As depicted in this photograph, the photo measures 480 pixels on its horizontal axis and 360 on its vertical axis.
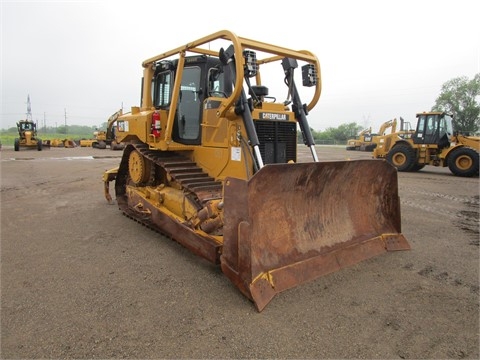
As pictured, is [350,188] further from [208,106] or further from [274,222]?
[208,106]

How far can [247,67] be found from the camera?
382cm

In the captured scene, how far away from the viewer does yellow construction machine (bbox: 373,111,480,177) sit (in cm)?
1390

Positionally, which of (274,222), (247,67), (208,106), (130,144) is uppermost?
(247,67)

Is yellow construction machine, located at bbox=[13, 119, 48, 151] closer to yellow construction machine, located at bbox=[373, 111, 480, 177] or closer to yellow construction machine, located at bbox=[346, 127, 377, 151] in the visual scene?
yellow construction machine, located at bbox=[373, 111, 480, 177]

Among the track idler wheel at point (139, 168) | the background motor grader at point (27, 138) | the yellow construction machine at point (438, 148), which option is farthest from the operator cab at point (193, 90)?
the background motor grader at point (27, 138)

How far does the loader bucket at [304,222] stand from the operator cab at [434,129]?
40.1 feet

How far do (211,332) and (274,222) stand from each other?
126 cm

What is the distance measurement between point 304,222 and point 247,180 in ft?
3.37

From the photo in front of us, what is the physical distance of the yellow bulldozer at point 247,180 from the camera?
3.27 metres

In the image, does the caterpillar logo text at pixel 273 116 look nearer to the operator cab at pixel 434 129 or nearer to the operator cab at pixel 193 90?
the operator cab at pixel 193 90

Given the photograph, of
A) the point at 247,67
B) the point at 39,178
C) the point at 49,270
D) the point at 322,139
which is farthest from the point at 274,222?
the point at 322,139

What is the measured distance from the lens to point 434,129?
581 inches

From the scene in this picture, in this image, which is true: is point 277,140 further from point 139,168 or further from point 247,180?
point 139,168


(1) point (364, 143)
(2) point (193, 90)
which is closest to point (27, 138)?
(2) point (193, 90)
